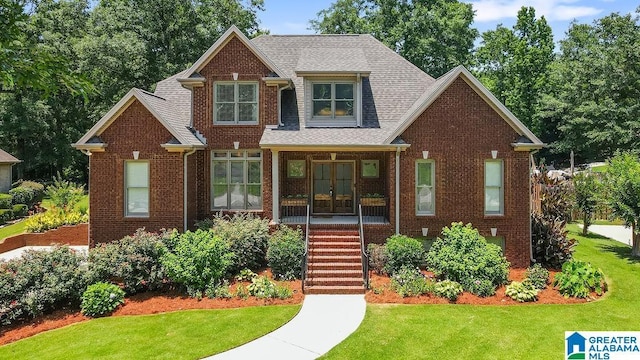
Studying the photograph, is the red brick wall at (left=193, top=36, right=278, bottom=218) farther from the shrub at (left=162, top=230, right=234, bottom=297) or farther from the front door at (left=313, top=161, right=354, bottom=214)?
the shrub at (left=162, top=230, right=234, bottom=297)

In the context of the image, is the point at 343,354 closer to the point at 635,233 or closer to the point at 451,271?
the point at 451,271

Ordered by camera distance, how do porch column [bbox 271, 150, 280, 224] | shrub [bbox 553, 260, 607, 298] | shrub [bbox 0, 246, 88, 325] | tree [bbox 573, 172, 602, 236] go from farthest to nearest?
1. tree [bbox 573, 172, 602, 236]
2. porch column [bbox 271, 150, 280, 224]
3. shrub [bbox 553, 260, 607, 298]
4. shrub [bbox 0, 246, 88, 325]

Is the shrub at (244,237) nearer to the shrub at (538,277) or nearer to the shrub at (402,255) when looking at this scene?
the shrub at (402,255)

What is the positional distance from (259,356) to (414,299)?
199 inches

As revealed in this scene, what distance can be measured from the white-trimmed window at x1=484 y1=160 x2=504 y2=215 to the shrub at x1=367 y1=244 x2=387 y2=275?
4179 mm

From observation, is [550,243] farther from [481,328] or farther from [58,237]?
[58,237]

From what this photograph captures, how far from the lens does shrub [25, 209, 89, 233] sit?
18.2 meters

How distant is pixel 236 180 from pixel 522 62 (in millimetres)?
43227

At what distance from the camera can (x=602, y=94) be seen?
40.0 metres

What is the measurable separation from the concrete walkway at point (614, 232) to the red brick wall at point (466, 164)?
7775 millimetres

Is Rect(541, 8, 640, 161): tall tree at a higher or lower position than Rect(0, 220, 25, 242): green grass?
higher

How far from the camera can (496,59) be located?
50.0 m

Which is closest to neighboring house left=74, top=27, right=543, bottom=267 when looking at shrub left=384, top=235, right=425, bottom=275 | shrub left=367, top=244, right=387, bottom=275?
shrub left=367, top=244, right=387, bottom=275
